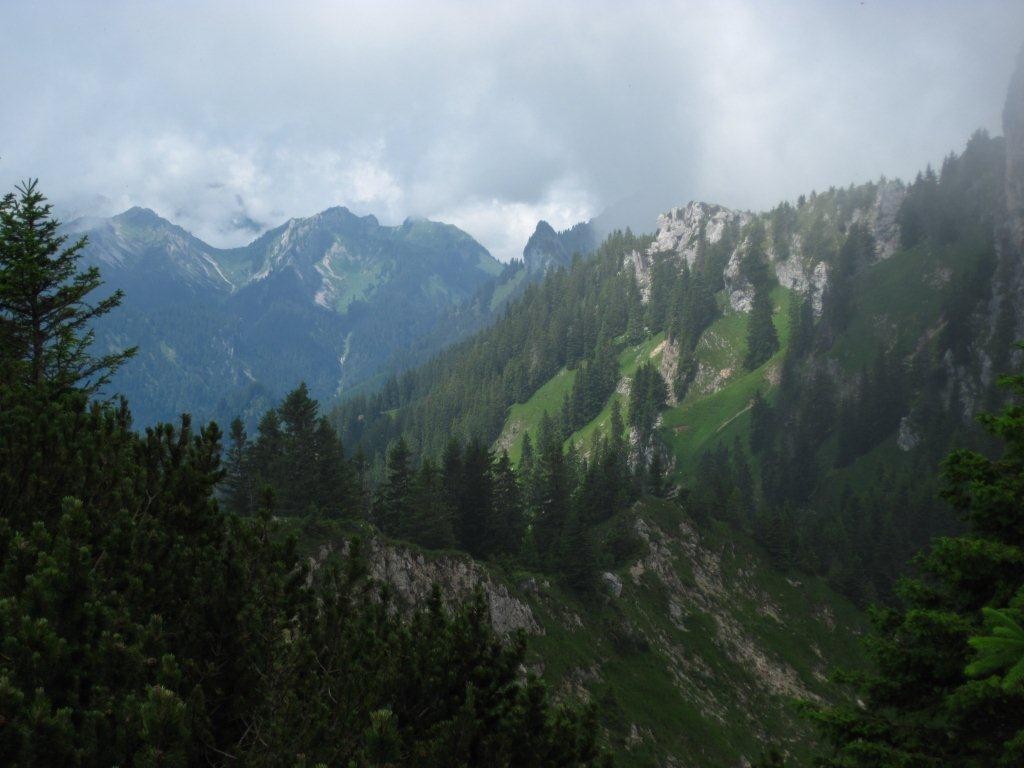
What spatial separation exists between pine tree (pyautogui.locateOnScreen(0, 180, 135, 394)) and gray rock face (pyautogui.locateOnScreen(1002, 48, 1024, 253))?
597 feet

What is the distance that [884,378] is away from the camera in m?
143

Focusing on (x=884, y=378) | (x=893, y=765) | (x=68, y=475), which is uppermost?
(x=884, y=378)

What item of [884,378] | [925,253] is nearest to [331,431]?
[884,378]

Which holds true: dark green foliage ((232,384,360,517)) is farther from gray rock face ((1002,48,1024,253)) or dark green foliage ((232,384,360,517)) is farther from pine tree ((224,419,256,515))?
gray rock face ((1002,48,1024,253))

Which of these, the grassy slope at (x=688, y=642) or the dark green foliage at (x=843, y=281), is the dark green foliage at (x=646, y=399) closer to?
the dark green foliage at (x=843, y=281)

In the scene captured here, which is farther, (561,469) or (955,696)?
(561,469)

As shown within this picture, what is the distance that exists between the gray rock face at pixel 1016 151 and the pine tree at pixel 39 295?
182 metres

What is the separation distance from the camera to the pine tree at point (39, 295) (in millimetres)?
21312

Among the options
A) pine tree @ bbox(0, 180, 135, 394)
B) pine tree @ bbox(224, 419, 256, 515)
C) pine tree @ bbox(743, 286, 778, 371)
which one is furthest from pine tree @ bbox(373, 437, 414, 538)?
pine tree @ bbox(743, 286, 778, 371)

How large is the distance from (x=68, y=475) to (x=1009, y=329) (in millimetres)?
170617

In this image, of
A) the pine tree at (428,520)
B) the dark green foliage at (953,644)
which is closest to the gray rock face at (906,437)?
the pine tree at (428,520)

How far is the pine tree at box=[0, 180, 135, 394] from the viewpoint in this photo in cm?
2131

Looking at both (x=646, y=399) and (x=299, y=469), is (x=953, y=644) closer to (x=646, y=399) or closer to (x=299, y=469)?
(x=299, y=469)

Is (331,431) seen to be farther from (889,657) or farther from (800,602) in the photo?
(800,602)
